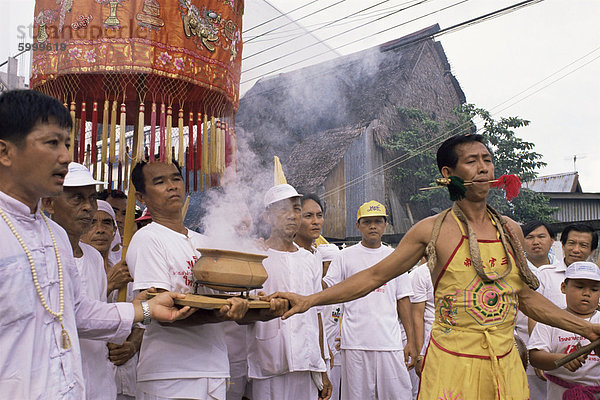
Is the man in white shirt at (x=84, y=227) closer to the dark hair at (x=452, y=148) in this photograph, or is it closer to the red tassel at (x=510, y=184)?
the dark hair at (x=452, y=148)

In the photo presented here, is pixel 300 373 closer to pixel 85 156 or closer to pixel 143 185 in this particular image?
pixel 143 185

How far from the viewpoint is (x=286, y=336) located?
13.7ft

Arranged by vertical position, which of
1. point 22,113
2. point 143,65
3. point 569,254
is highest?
point 143,65

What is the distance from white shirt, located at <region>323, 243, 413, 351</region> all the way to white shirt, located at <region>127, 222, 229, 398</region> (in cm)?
259

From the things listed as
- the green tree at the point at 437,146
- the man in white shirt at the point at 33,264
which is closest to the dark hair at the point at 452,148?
the man in white shirt at the point at 33,264

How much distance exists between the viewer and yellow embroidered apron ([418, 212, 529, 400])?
2975 mm

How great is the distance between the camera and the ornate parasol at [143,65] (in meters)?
3.66

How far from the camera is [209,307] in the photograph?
2.79 meters

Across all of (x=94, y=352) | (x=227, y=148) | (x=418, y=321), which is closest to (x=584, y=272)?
(x=418, y=321)

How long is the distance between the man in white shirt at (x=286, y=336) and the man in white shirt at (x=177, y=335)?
0.80 meters

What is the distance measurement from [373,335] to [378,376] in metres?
0.41

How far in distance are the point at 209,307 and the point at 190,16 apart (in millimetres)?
2199

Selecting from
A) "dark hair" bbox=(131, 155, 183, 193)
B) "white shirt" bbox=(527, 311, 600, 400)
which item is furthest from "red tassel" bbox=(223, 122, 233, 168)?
"white shirt" bbox=(527, 311, 600, 400)

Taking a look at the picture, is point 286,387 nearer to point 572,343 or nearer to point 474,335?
point 474,335
